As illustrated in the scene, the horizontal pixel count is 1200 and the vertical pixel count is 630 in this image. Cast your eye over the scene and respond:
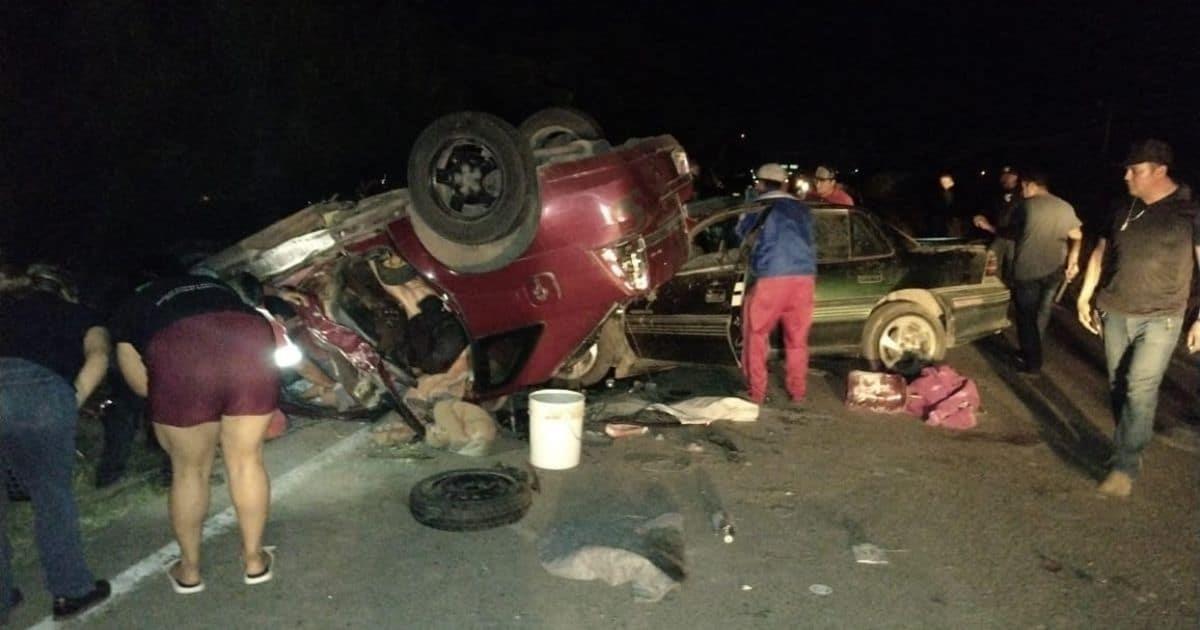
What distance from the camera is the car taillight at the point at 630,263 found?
5.43 m

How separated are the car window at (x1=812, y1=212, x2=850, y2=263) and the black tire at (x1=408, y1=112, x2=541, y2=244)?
111 inches

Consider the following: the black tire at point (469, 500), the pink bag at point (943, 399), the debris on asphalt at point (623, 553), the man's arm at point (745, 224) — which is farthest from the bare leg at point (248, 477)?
the pink bag at point (943, 399)

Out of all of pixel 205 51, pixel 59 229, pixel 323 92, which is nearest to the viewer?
pixel 59 229

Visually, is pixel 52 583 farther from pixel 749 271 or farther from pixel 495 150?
pixel 749 271

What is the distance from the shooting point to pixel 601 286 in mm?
5453

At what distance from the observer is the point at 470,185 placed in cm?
529

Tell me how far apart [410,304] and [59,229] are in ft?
22.0

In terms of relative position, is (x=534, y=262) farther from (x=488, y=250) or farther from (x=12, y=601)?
(x=12, y=601)

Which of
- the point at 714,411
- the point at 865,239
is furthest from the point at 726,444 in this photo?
the point at 865,239

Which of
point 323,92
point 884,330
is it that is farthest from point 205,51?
point 884,330

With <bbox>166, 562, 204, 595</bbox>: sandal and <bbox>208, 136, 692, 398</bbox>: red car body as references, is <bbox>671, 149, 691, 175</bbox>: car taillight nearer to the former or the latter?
<bbox>208, 136, 692, 398</bbox>: red car body

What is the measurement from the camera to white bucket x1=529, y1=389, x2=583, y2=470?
5039 mm

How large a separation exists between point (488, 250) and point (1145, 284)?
3.71m

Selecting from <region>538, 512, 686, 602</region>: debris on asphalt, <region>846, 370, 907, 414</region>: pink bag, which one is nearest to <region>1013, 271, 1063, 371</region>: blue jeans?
<region>846, 370, 907, 414</region>: pink bag
